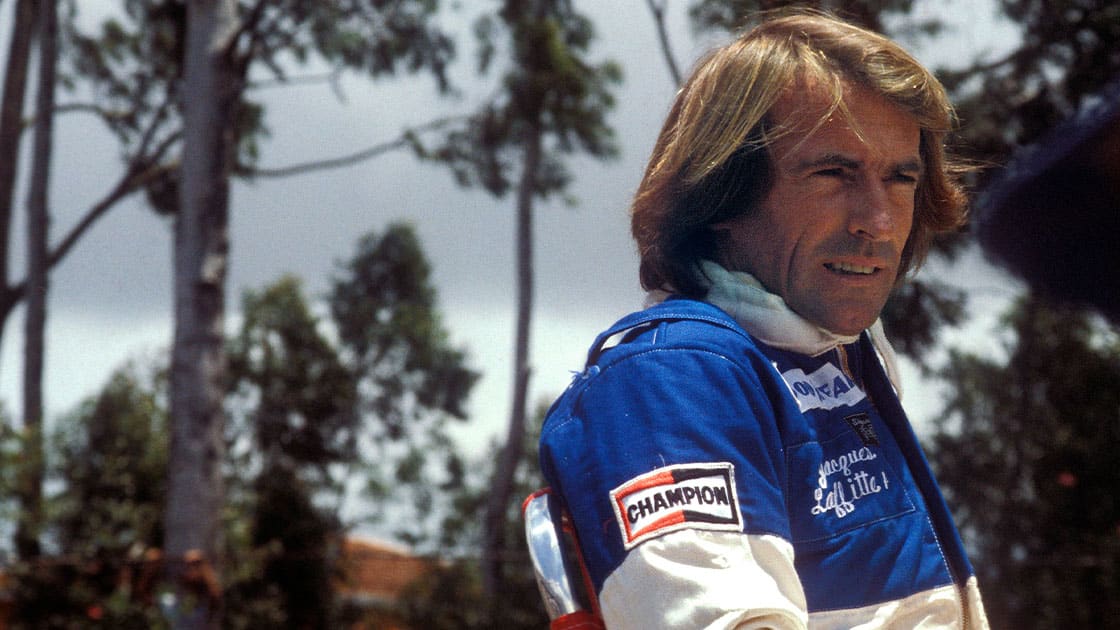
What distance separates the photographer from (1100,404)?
557 inches

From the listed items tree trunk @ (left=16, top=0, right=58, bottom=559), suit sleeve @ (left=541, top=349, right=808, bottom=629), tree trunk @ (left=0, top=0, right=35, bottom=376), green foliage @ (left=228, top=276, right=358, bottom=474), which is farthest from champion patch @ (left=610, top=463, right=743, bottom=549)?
green foliage @ (left=228, top=276, right=358, bottom=474)

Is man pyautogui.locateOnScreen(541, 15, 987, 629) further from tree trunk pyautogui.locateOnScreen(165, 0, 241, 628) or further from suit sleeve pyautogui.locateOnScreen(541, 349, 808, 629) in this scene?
tree trunk pyautogui.locateOnScreen(165, 0, 241, 628)

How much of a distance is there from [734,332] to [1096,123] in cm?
44

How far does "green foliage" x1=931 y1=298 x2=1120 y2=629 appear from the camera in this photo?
41.9ft

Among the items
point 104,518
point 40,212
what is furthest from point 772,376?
point 40,212

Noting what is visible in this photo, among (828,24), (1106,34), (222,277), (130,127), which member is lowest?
(828,24)

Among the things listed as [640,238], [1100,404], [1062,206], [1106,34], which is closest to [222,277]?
[1106,34]

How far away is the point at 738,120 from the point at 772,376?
1.12ft

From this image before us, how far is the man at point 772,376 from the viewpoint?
132cm

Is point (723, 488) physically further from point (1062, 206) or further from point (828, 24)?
point (828, 24)

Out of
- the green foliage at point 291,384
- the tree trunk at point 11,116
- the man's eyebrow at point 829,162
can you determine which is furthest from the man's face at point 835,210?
the green foliage at point 291,384

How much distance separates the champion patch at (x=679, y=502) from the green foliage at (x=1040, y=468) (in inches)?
438

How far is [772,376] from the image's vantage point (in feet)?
4.87

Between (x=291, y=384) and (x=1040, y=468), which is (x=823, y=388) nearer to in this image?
(x=1040, y=468)
